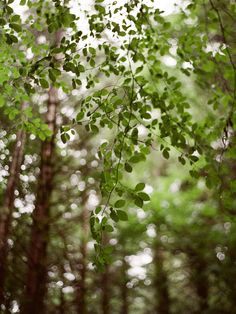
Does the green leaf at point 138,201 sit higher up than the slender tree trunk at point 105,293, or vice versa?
the green leaf at point 138,201

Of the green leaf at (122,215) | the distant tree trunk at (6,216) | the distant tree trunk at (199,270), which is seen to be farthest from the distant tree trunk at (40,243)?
the green leaf at (122,215)

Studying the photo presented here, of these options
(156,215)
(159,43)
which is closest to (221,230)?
(156,215)

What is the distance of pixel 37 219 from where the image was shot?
6645 millimetres

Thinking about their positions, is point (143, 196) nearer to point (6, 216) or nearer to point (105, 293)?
point (6, 216)

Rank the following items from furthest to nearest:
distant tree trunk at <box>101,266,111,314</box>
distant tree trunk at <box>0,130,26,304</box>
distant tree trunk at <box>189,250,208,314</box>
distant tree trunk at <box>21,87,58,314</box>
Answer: distant tree trunk at <box>101,266,111,314</box>
distant tree trunk at <box>189,250,208,314</box>
distant tree trunk at <box>0,130,26,304</box>
distant tree trunk at <box>21,87,58,314</box>

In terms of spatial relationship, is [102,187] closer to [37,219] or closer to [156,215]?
[37,219]

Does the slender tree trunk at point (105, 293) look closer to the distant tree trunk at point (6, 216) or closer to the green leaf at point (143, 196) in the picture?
the distant tree trunk at point (6, 216)

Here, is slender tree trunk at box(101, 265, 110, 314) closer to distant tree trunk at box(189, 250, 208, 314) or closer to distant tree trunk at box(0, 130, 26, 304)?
distant tree trunk at box(189, 250, 208, 314)

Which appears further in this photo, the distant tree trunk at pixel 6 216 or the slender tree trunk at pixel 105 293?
the slender tree trunk at pixel 105 293

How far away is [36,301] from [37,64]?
16.0 feet

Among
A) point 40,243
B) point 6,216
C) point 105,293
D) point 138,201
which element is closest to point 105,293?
point 105,293

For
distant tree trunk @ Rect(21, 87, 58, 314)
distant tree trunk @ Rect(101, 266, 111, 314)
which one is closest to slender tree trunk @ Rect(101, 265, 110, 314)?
distant tree trunk @ Rect(101, 266, 111, 314)

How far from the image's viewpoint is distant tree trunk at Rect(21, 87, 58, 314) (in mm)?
6173

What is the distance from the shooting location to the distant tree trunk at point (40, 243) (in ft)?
20.3
